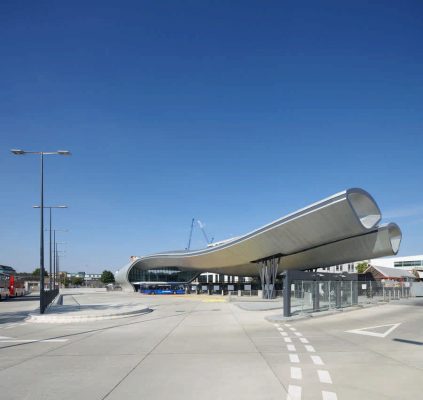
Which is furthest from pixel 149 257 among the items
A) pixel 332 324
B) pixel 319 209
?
pixel 332 324

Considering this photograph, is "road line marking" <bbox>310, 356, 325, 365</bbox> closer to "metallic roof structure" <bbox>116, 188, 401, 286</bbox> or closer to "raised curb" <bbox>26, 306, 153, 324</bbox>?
"raised curb" <bbox>26, 306, 153, 324</bbox>

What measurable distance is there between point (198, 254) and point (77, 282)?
137755 millimetres

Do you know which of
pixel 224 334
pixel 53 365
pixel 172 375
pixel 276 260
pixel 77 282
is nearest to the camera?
pixel 172 375

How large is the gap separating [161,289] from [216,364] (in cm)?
8400

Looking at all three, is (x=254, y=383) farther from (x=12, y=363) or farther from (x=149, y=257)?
(x=149, y=257)

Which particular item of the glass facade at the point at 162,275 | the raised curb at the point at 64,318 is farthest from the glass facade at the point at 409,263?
the raised curb at the point at 64,318

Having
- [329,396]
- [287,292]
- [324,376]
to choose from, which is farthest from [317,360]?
[287,292]

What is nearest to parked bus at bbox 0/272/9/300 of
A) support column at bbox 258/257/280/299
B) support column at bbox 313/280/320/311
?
support column at bbox 258/257/280/299

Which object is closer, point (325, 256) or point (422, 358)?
point (422, 358)

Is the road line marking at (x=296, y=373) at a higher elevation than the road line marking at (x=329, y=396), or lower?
lower

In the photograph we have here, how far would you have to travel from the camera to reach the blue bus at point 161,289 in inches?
3359

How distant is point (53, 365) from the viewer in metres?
10.2

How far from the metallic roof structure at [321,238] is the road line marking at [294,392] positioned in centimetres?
3297

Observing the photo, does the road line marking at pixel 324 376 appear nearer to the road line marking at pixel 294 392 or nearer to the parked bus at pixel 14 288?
the road line marking at pixel 294 392
